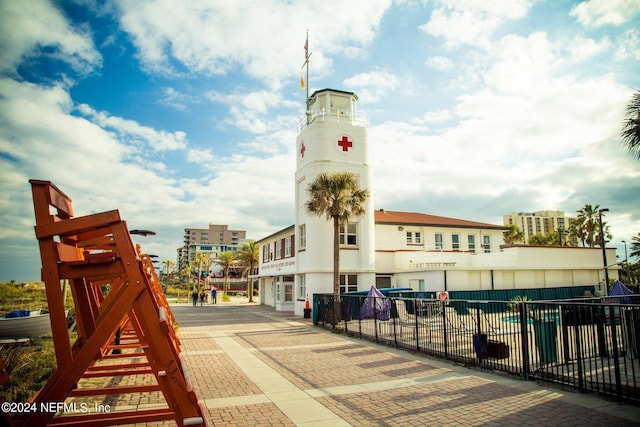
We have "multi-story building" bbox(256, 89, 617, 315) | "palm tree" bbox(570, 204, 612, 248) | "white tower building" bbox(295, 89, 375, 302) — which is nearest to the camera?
"white tower building" bbox(295, 89, 375, 302)

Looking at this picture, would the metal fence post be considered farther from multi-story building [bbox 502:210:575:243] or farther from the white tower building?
multi-story building [bbox 502:210:575:243]

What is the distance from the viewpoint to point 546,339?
8.90 meters

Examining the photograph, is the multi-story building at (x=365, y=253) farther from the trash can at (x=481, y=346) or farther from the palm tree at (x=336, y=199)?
the trash can at (x=481, y=346)

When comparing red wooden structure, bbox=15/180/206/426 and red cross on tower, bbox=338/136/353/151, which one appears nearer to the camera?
red wooden structure, bbox=15/180/206/426

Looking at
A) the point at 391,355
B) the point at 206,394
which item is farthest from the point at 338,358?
the point at 206,394

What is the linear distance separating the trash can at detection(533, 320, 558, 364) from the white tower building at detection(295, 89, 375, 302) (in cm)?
1751

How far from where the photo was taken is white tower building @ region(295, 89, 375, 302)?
2617cm

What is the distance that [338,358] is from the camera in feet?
39.2

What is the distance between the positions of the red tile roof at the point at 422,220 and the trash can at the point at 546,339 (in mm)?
23446

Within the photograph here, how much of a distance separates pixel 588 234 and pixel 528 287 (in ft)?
93.4

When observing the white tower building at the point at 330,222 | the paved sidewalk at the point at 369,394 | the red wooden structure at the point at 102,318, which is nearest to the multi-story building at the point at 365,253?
the white tower building at the point at 330,222

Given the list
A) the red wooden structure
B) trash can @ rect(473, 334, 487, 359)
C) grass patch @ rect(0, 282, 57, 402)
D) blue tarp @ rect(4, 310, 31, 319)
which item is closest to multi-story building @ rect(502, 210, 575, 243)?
trash can @ rect(473, 334, 487, 359)

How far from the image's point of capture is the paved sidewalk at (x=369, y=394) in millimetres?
6398

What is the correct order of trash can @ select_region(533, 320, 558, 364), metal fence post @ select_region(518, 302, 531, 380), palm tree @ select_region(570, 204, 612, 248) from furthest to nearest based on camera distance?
1. palm tree @ select_region(570, 204, 612, 248)
2. trash can @ select_region(533, 320, 558, 364)
3. metal fence post @ select_region(518, 302, 531, 380)
